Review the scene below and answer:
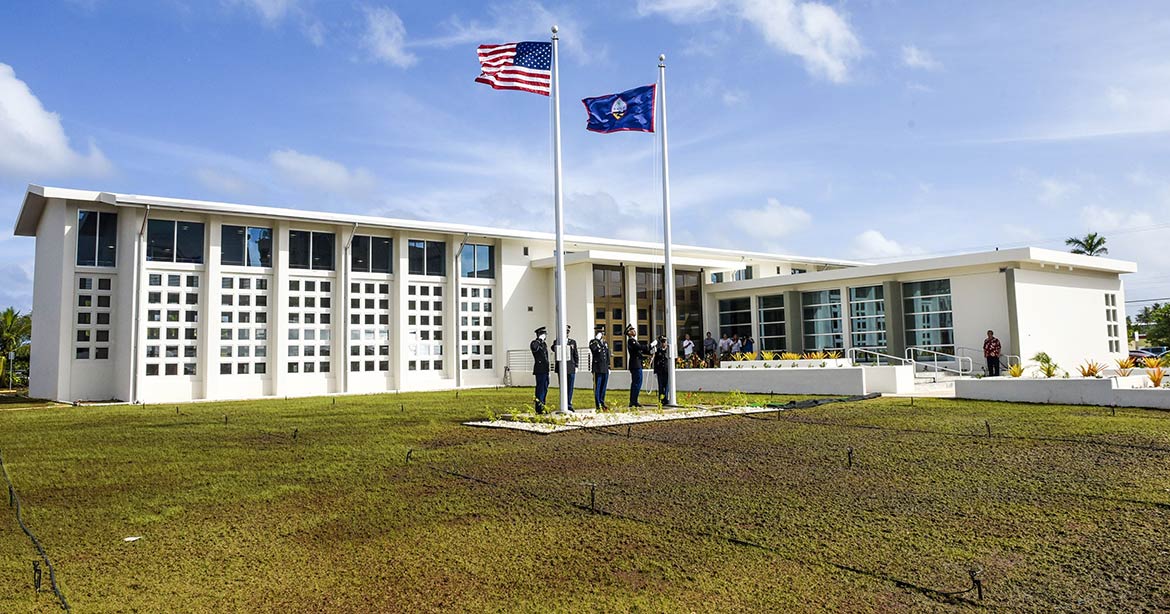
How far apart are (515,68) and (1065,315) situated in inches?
796

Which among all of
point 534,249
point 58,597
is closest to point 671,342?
point 58,597

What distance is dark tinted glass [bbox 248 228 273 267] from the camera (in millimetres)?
24125

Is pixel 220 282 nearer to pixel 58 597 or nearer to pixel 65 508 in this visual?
pixel 65 508

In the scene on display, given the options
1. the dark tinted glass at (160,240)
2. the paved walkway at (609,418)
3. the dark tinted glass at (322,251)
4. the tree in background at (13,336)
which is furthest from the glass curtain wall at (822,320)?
the tree in background at (13,336)

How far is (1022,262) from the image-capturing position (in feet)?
75.8

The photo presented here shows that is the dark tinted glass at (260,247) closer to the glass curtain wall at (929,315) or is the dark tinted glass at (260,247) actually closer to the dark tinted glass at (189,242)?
the dark tinted glass at (189,242)

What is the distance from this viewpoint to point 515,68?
14250mm

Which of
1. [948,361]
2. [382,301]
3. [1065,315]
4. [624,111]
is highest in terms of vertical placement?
[624,111]

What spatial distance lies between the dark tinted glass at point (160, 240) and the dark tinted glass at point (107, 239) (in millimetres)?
1080

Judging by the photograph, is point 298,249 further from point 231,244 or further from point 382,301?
point 382,301

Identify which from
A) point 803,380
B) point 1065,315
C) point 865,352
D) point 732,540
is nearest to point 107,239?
point 803,380

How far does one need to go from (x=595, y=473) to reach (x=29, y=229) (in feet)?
88.4

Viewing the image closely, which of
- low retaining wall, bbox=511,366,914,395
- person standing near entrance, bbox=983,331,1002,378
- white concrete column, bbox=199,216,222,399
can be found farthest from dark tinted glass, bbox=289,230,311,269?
person standing near entrance, bbox=983,331,1002,378

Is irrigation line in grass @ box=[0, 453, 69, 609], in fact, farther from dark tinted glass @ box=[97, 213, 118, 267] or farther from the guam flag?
dark tinted glass @ box=[97, 213, 118, 267]
